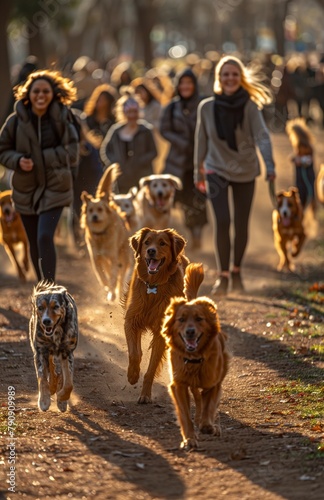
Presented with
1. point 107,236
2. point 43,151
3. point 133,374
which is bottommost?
point 133,374

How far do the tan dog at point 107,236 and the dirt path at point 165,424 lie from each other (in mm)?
636

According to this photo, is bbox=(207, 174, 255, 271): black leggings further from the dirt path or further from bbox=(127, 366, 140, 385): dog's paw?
bbox=(127, 366, 140, 385): dog's paw

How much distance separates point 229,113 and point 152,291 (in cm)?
457

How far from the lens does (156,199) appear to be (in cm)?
1451

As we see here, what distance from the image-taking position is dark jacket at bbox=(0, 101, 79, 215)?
1052 cm

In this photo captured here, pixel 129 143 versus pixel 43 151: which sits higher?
pixel 129 143

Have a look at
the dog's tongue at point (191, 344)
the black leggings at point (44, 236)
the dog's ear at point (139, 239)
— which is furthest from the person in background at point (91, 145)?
the dog's tongue at point (191, 344)

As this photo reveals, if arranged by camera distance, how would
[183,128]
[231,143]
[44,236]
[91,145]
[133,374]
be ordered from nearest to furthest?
[133,374] < [44,236] < [231,143] < [91,145] < [183,128]

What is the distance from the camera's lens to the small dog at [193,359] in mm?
6848

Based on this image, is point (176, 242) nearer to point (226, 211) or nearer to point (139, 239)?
point (139, 239)

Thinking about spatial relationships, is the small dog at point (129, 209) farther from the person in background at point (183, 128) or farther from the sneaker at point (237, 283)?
the person in background at point (183, 128)

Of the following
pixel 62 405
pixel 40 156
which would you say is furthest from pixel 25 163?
pixel 62 405

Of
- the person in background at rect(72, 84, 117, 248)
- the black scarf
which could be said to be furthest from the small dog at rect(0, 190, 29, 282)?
the black scarf

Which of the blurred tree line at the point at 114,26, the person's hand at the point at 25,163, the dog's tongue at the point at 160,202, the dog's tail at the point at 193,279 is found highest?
the blurred tree line at the point at 114,26
